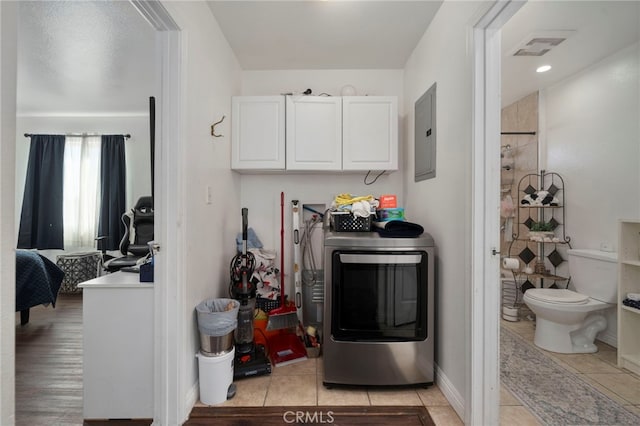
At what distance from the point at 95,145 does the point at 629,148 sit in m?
6.11

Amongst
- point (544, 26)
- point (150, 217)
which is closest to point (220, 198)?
point (150, 217)

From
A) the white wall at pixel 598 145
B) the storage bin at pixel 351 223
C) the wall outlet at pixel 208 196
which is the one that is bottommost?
the storage bin at pixel 351 223

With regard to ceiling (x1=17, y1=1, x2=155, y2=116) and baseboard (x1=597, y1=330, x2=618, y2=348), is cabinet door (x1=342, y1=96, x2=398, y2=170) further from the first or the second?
baseboard (x1=597, y1=330, x2=618, y2=348)

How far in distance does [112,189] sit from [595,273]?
5643 millimetres

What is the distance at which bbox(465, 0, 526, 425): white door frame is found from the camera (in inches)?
53.7

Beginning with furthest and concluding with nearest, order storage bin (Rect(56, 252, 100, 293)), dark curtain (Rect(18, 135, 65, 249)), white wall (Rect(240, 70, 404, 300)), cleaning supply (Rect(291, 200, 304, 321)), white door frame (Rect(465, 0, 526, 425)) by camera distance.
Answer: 1. dark curtain (Rect(18, 135, 65, 249))
2. storage bin (Rect(56, 252, 100, 293))
3. white wall (Rect(240, 70, 404, 300))
4. cleaning supply (Rect(291, 200, 304, 321))
5. white door frame (Rect(465, 0, 526, 425))

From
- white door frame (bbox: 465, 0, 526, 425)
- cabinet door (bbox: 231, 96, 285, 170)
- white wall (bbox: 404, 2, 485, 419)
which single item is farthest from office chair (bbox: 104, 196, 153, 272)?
white door frame (bbox: 465, 0, 526, 425)

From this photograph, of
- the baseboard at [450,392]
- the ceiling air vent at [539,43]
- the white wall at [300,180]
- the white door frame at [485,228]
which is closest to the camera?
the white door frame at [485,228]

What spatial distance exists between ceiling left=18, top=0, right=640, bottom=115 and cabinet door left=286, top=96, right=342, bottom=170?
1.48 feet

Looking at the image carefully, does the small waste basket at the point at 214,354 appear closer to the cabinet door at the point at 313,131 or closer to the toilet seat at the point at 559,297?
the cabinet door at the point at 313,131

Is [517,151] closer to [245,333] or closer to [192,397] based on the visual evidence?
[245,333]

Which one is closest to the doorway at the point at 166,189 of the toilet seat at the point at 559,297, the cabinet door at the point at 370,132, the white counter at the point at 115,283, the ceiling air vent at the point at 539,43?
the white counter at the point at 115,283

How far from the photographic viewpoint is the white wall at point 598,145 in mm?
2223

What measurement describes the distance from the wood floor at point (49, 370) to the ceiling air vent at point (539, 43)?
3.90 meters
